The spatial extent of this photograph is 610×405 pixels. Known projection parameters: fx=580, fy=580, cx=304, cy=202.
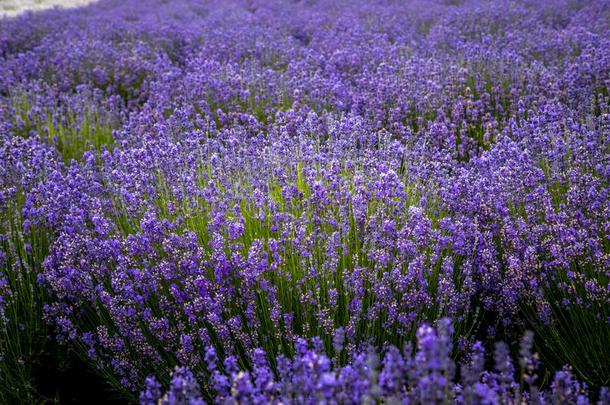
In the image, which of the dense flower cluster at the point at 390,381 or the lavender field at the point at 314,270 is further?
the lavender field at the point at 314,270

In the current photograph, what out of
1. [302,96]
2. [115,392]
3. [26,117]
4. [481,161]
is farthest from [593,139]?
[26,117]

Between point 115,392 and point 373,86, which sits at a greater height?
point 373,86

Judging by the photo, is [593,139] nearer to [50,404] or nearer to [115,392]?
[115,392]

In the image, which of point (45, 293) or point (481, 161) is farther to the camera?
point (481, 161)

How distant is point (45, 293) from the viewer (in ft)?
9.19

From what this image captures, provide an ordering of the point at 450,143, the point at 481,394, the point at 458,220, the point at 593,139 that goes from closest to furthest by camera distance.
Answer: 1. the point at 481,394
2. the point at 458,220
3. the point at 593,139
4. the point at 450,143

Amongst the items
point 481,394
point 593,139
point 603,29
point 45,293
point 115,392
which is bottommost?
point 115,392

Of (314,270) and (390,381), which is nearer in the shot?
(390,381)

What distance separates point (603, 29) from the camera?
6266 millimetres

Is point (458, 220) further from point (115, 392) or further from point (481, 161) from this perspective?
point (115, 392)

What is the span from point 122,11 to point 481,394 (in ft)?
→ 35.9

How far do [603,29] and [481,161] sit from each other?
408 centimetres

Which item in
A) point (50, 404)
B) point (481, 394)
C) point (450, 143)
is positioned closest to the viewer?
point (481, 394)

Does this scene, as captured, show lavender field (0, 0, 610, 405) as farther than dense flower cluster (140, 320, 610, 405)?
Yes
